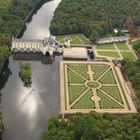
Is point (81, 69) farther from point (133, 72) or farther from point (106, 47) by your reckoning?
point (106, 47)

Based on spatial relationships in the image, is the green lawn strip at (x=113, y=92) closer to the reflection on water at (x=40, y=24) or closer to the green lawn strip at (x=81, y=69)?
the green lawn strip at (x=81, y=69)

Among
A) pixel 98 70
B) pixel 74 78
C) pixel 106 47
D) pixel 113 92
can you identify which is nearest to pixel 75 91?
pixel 74 78

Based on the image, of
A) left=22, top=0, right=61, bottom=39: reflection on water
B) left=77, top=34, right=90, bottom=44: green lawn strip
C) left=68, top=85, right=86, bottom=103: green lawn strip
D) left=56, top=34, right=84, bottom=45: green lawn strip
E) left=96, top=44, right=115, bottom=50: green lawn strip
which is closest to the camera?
left=68, top=85, right=86, bottom=103: green lawn strip

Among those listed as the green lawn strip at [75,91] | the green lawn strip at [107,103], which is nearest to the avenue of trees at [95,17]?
the green lawn strip at [75,91]

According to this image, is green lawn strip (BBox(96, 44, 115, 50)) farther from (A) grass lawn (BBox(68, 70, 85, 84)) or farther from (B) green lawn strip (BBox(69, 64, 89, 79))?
(A) grass lawn (BBox(68, 70, 85, 84))

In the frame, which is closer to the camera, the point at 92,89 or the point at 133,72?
the point at 92,89

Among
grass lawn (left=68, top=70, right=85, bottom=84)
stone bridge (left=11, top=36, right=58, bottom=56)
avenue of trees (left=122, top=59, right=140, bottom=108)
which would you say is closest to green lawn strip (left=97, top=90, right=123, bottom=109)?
avenue of trees (left=122, top=59, right=140, bottom=108)
